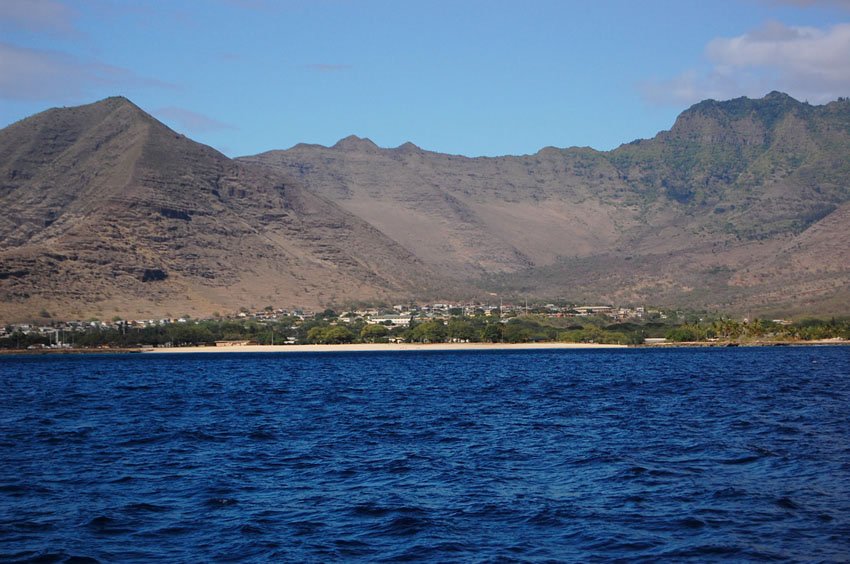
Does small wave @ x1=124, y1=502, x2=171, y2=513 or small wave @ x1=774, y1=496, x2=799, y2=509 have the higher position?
small wave @ x1=124, y1=502, x2=171, y2=513

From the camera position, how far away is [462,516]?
36.7 m

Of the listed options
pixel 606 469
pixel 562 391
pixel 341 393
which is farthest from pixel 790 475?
pixel 341 393

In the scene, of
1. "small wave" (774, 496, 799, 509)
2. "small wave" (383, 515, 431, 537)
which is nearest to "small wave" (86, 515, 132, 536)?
"small wave" (383, 515, 431, 537)

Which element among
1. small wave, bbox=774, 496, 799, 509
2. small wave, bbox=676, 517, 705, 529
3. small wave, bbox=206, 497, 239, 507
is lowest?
small wave, bbox=676, 517, 705, 529

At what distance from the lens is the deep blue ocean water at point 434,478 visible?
33.1 metres

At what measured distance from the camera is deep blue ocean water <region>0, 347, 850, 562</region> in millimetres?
33094

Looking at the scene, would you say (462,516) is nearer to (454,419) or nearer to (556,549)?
(556,549)

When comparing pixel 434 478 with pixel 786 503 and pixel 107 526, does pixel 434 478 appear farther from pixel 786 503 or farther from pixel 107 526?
pixel 786 503

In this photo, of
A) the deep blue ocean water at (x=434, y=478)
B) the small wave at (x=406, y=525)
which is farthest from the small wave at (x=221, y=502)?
the small wave at (x=406, y=525)

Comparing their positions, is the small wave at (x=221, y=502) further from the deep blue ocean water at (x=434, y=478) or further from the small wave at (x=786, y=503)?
the small wave at (x=786, y=503)

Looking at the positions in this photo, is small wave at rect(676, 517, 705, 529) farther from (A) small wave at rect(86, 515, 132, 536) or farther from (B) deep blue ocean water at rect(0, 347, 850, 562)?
(A) small wave at rect(86, 515, 132, 536)

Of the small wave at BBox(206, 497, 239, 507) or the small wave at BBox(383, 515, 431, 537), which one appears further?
the small wave at BBox(206, 497, 239, 507)

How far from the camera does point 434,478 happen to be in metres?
43.9

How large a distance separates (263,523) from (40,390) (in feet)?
257
